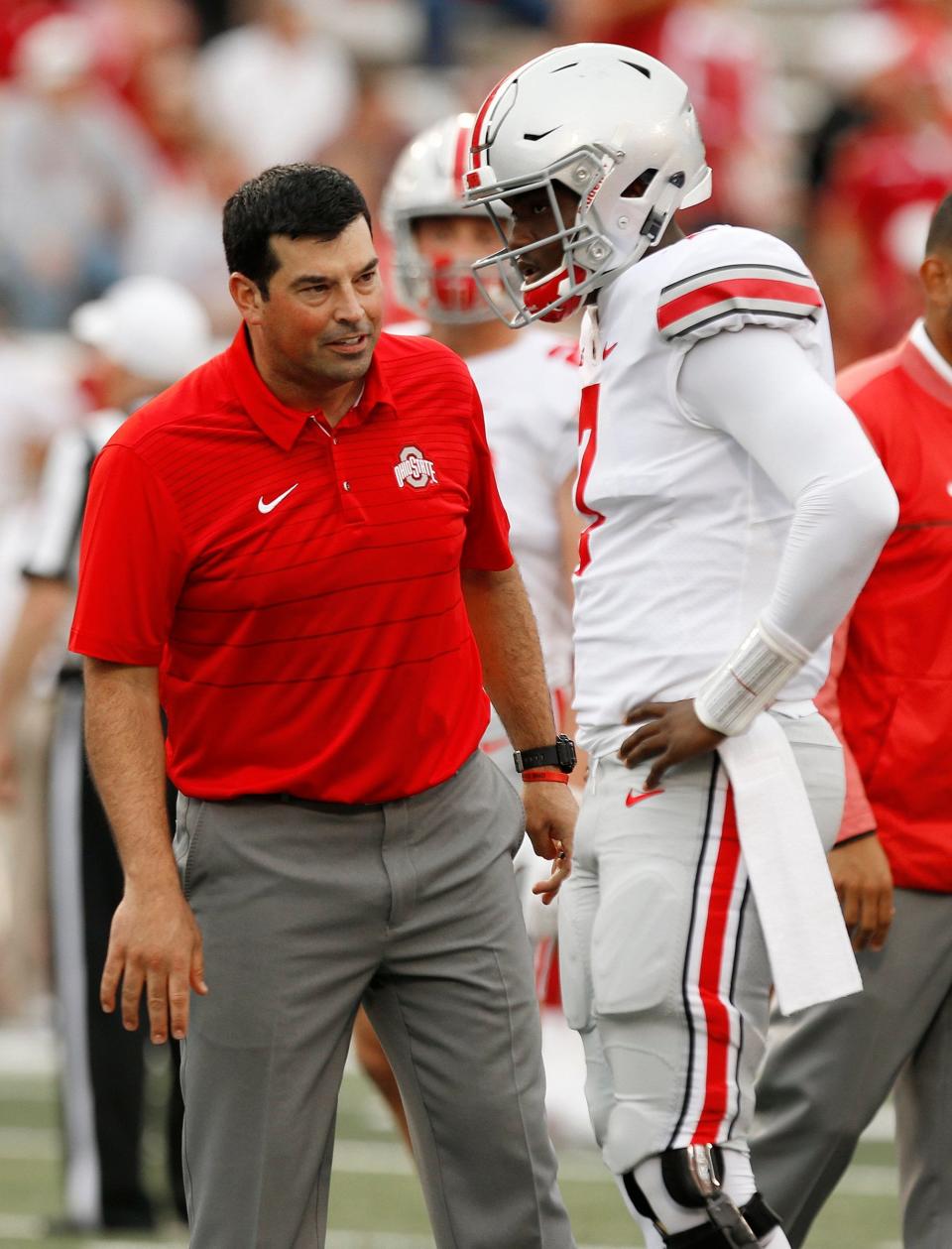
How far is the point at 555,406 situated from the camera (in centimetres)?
472

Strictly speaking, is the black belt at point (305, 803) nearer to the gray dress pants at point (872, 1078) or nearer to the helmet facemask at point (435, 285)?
the gray dress pants at point (872, 1078)

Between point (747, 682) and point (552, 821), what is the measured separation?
670 millimetres

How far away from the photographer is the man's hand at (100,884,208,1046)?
3.18 metres

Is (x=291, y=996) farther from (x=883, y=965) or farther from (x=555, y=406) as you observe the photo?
(x=555, y=406)

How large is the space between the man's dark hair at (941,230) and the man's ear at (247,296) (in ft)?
4.18

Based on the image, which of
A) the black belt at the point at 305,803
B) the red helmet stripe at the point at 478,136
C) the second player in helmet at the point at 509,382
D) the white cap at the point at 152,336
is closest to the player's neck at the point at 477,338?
the second player in helmet at the point at 509,382

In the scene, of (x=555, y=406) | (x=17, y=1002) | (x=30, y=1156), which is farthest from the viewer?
(x=17, y=1002)

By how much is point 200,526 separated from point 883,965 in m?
1.43

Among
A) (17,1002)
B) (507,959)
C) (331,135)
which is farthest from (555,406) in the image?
(331,135)

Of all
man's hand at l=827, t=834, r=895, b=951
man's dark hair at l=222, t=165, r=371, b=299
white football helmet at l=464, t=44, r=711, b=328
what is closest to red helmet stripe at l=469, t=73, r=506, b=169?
white football helmet at l=464, t=44, r=711, b=328

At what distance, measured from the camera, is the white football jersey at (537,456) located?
4.71 m

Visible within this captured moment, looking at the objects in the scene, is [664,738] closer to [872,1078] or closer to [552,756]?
[552,756]

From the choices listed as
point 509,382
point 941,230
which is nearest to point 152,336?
point 509,382

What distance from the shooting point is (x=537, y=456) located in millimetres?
4727
